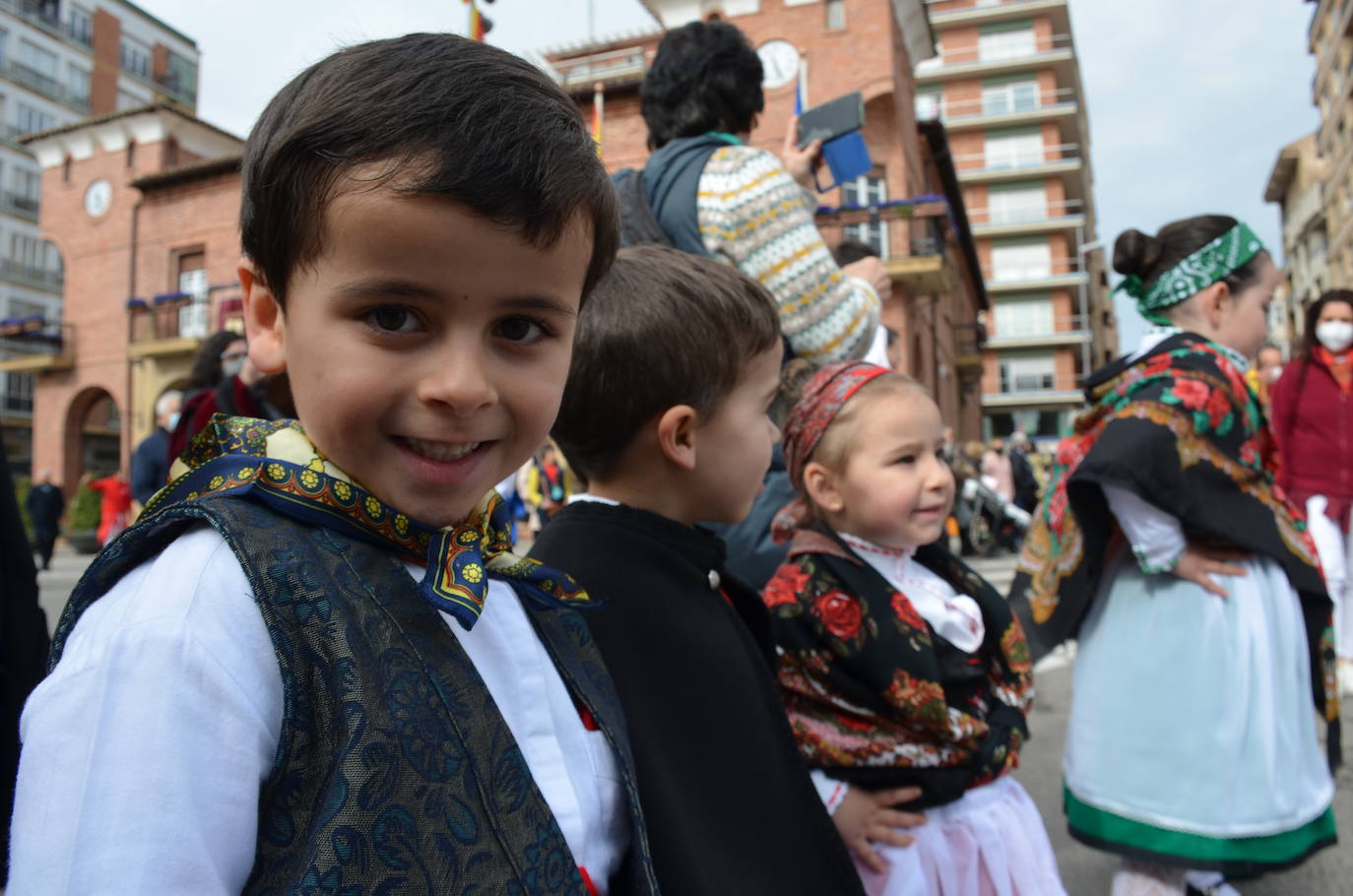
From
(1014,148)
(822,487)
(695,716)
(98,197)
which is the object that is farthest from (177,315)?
(1014,148)

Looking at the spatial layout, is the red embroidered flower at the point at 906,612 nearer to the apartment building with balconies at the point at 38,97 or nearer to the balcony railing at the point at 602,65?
the balcony railing at the point at 602,65

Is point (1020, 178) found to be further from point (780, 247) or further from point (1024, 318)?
point (780, 247)

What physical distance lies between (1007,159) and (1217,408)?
157 ft

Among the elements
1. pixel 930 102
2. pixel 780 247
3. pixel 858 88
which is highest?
pixel 930 102

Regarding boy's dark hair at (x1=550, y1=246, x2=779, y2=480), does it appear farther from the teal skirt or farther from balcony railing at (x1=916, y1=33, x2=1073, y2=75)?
balcony railing at (x1=916, y1=33, x2=1073, y2=75)

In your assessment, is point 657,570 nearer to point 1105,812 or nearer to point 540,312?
point 540,312

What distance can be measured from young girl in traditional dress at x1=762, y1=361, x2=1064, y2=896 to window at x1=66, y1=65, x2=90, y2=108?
42.6m

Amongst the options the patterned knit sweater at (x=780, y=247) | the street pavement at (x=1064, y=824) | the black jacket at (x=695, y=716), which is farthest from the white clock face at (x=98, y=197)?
the black jacket at (x=695, y=716)

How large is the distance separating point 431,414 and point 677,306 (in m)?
0.69

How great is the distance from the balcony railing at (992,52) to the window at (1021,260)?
28.3ft

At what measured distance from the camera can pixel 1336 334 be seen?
5277 mm

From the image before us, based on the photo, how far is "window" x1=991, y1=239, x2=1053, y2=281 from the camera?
45625mm

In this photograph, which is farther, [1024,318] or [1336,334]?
[1024,318]

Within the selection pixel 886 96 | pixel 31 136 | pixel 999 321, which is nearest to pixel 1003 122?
pixel 999 321
